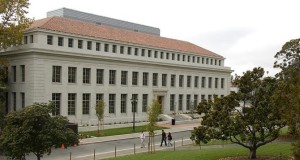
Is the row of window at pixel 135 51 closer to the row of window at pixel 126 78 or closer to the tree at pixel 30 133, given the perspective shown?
the row of window at pixel 126 78

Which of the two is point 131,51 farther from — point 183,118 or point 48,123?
point 48,123

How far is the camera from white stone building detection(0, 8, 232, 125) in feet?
136

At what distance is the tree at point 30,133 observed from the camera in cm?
1952

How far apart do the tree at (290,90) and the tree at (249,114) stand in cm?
130

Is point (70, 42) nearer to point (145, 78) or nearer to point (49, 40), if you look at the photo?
point (49, 40)

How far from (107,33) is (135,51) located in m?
4.86

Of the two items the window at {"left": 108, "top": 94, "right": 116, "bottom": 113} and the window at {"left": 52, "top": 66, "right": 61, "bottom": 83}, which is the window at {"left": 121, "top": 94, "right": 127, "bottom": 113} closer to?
the window at {"left": 108, "top": 94, "right": 116, "bottom": 113}

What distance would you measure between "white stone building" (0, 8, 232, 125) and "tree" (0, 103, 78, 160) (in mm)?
19653

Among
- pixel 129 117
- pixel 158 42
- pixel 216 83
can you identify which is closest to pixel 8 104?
pixel 129 117

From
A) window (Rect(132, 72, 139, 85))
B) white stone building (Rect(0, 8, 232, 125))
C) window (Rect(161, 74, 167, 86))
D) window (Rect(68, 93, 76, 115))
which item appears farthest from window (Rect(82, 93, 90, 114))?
window (Rect(161, 74, 167, 86))

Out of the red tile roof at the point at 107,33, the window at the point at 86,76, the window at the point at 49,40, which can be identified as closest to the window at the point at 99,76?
the window at the point at 86,76

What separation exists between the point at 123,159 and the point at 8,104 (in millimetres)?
25703

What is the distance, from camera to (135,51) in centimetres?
5216

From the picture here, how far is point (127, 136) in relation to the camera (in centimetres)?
3884
